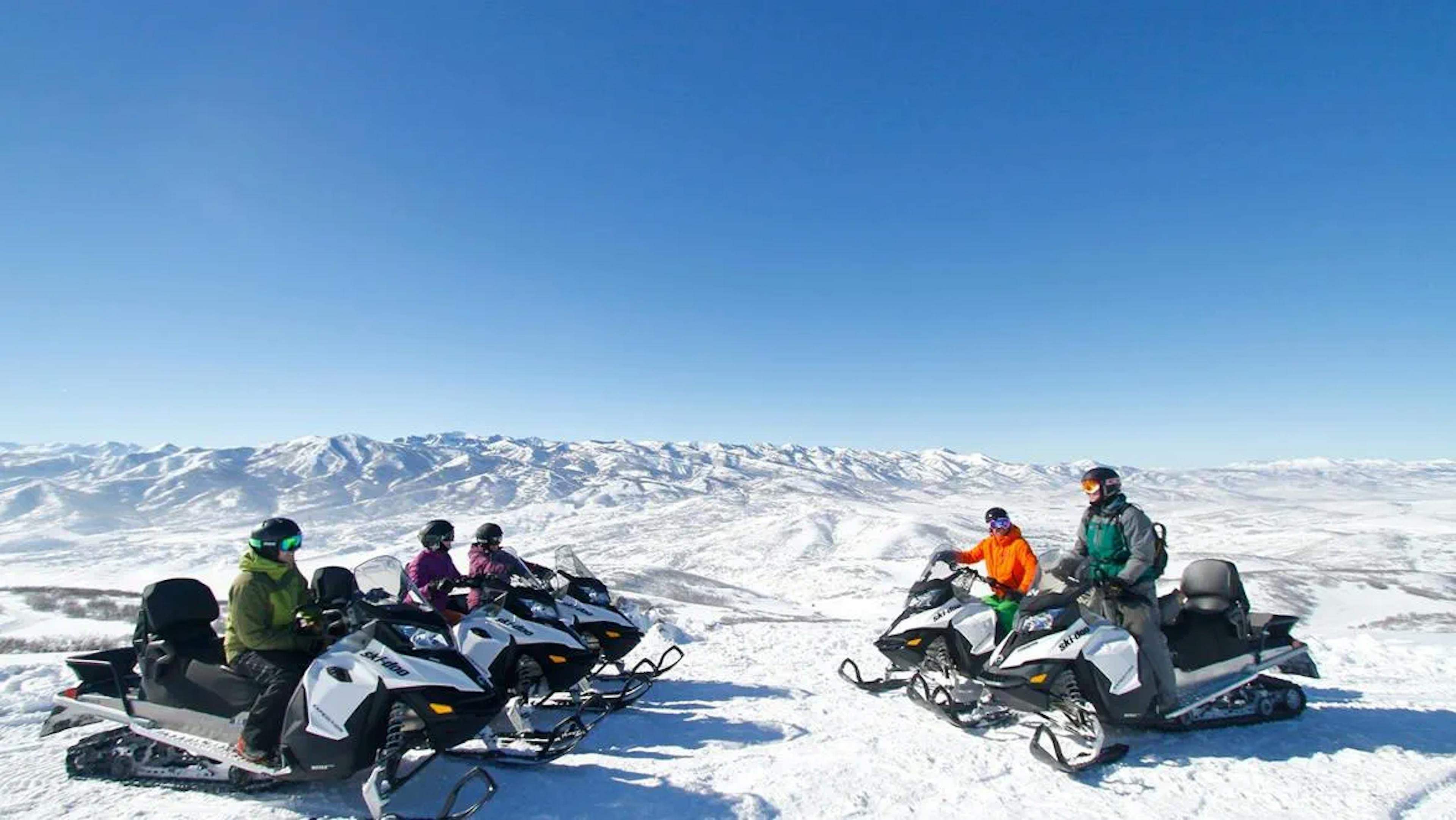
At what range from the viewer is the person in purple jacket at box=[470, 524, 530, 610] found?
805 centimetres

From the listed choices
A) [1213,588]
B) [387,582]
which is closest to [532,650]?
[387,582]

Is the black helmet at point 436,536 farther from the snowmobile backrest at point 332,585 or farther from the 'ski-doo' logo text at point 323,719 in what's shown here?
the 'ski-doo' logo text at point 323,719

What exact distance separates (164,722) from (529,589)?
3212 mm

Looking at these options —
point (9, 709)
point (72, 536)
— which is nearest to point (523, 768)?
point (9, 709)

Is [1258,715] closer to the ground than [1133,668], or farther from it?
closer to the ground

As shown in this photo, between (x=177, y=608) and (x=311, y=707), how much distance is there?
1726mm

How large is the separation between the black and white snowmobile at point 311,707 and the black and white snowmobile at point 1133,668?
4.42 metres

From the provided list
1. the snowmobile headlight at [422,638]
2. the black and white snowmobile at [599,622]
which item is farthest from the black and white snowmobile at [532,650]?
the snowmobile headlight at [422,638]

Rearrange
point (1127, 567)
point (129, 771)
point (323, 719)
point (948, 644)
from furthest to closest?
1. point (948, 644)
2. point (1127, 567)
3. point (129, 771)
4. point (323, 719)

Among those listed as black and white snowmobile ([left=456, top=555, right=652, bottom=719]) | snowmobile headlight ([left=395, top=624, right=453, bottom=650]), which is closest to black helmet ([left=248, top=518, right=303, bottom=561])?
snowmobile headlight ([left=395, top=624, right=453, bottom=650])

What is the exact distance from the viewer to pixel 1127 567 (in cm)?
576

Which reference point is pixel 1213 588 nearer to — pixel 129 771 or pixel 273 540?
pixel 273 540

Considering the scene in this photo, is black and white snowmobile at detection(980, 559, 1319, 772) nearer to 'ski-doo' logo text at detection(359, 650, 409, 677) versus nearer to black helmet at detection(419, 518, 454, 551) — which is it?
'ski-doo' logo text at detection(359, 650, 409, 677)

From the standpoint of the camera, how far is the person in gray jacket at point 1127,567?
220 inches
